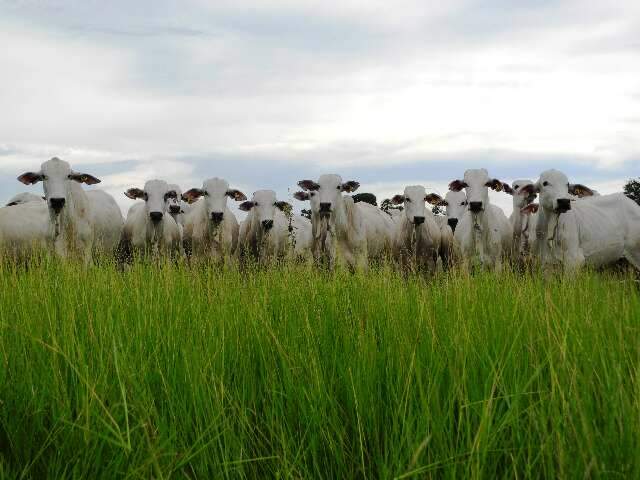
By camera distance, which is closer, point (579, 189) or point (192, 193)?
point (579, 189)

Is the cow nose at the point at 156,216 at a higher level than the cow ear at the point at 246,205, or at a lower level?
lower

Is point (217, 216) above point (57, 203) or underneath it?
underneath

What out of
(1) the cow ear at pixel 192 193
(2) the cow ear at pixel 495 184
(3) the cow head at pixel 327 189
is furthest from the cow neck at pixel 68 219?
(2) the cow ear at pixel 495 184

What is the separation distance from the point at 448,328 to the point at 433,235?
32.0 feet

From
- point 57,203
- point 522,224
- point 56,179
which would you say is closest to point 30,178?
point 56,179

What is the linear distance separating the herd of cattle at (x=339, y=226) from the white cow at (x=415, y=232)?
20mm

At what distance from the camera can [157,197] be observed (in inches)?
505

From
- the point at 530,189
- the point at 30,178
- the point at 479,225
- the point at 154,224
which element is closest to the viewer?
Answer: the point at 30,178

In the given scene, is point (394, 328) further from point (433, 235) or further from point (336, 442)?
point (433, 235)

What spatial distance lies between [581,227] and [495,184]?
5.30 feet

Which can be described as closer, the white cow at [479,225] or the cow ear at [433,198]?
the white cow at [479,225]

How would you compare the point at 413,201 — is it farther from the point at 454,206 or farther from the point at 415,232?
the point at 454,206

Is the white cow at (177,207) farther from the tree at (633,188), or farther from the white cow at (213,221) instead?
the tree at (633,188)

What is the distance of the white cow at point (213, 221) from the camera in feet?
41.2
